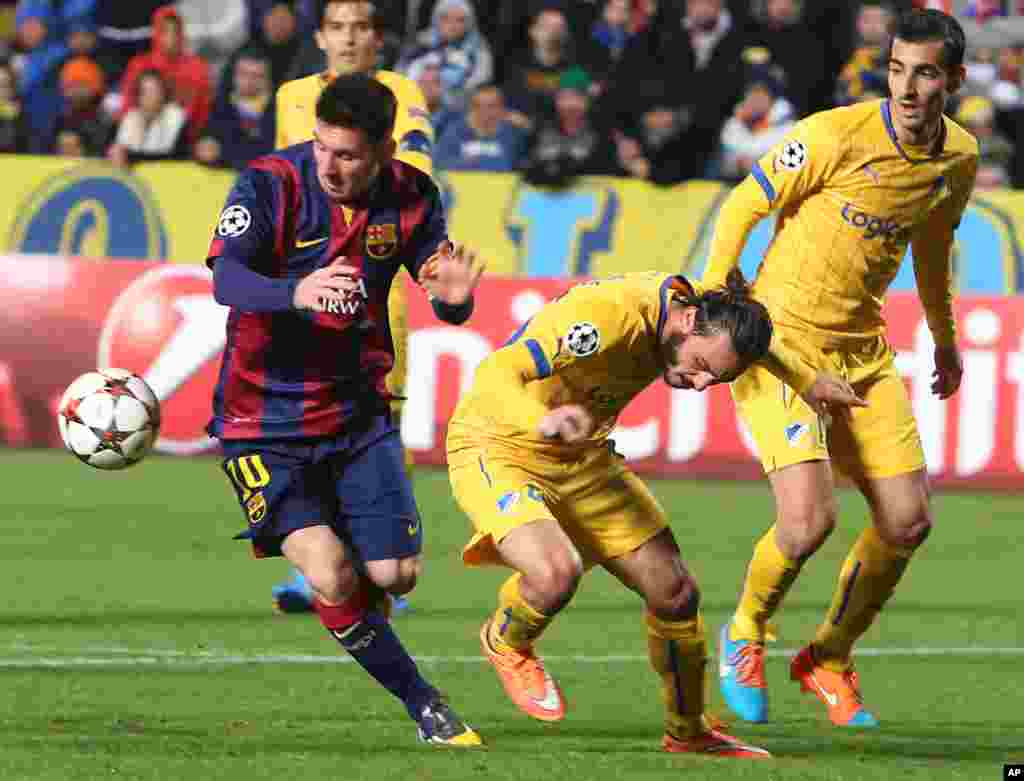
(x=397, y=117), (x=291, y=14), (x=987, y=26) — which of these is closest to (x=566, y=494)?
(x=397, y=117)

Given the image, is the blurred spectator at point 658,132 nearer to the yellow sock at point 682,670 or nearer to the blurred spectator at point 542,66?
the blurred spectator at point 542,66

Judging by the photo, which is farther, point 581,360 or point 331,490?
point 331,490

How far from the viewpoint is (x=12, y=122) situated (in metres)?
17.8

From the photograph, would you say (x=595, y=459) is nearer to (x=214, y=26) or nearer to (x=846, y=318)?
(x=846, y=318)

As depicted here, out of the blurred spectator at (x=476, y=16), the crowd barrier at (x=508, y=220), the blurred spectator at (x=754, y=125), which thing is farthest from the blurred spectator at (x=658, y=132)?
the blurred spectator at (x=476, y=16)

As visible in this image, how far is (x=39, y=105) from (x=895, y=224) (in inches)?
439

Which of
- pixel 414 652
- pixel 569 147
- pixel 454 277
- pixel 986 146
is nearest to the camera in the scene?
pixel 454 277

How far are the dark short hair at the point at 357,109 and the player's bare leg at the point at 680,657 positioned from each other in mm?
1531

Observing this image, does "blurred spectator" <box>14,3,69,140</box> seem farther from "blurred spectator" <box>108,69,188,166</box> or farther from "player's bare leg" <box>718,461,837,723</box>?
"player's bare leg" <box>718,461,837,723</box>

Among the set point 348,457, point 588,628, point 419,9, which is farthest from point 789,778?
point 419,9

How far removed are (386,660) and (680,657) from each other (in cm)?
87

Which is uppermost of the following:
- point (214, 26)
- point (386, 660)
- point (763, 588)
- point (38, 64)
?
point (386, 660)

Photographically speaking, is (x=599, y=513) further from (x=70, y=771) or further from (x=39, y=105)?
(x=39, y=105)

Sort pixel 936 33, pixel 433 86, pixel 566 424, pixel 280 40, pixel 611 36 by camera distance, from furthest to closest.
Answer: pixel 611 36
pixel 280 40
pixel 433 86
pixel 936 33
pixel 566 424
